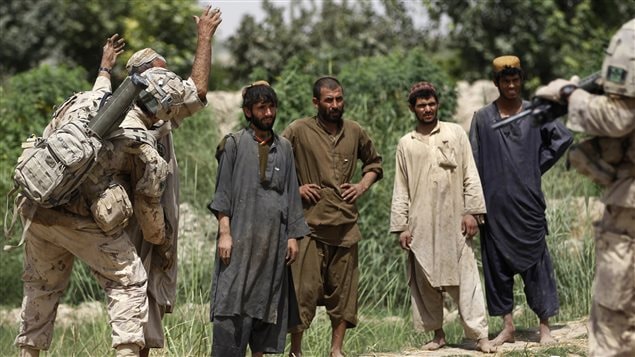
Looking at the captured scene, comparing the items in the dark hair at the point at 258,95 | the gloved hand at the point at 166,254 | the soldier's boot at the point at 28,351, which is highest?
the dark hair at the point at 258,95

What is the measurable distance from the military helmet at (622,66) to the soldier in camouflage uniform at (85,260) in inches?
99.5

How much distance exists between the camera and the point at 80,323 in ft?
33.2

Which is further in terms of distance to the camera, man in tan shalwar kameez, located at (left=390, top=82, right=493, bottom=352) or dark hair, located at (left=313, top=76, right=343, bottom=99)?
man in tan shalwar kameez, located at (left=390, top=82, right=493, bottom=352)

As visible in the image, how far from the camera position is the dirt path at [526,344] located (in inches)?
312

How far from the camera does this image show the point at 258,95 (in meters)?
7.25

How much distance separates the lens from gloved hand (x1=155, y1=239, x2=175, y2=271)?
271 inches

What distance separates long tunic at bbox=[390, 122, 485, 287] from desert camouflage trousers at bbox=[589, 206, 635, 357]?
7.65ft

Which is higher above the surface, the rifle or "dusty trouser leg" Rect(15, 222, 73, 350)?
the rifle

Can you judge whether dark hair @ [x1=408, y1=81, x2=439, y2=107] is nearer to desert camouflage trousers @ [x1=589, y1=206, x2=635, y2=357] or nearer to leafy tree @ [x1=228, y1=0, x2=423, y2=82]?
desert camouflage trousers @ [x1=589, y1=206, x2=635, y2=357]

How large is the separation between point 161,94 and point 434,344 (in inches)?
109

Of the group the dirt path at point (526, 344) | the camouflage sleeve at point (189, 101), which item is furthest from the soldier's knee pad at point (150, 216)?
the dirt path at point (526, 344)

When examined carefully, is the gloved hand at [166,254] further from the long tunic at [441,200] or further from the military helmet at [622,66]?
the military helmet at [622,66]

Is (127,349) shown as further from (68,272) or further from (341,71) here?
(341,71)

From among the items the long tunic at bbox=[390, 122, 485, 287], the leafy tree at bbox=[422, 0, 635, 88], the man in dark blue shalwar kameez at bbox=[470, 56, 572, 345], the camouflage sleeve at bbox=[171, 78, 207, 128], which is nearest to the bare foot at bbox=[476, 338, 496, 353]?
the man in dark blue shalwar kameez at bbox=[470, 56, 572, 345]
